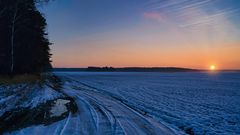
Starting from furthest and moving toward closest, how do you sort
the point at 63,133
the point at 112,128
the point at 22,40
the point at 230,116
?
the point at 22,40 → the point at 230,116 → the point at 112,128 → the point at 63,133

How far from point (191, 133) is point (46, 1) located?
799 inches

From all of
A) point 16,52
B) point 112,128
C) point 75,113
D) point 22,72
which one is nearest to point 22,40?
point 16,52

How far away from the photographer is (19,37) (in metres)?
32.1

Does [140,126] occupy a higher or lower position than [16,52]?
lower

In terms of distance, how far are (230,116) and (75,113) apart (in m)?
8.19

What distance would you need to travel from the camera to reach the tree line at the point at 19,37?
1129 inches

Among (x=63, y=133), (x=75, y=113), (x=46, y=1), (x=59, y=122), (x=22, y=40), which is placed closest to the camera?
(x=63, y=133)

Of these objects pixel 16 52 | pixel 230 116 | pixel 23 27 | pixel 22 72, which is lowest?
pixel 230 116

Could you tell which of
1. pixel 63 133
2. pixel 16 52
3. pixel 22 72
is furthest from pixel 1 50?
pixel 63 133

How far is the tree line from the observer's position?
28.7 m

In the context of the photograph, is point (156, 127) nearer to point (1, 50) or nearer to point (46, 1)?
point (46, 1)

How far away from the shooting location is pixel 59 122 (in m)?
9.75

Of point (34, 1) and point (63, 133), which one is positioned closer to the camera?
point (63, 133)

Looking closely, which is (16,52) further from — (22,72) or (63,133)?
(63,133)
